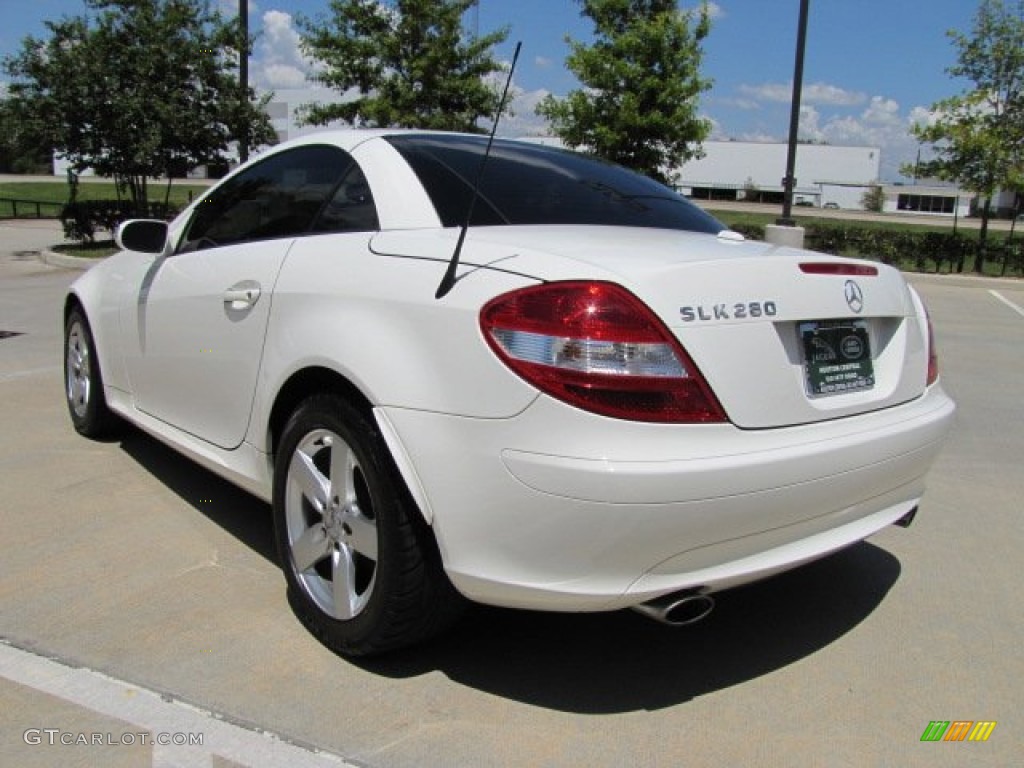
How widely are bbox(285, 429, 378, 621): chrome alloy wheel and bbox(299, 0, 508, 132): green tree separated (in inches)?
642

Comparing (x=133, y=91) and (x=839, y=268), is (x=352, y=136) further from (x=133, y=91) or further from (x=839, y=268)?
(x=133, y=91)

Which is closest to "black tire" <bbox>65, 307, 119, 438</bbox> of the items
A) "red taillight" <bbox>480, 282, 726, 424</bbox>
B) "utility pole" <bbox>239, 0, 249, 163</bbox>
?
"red taillight" <bbox>480, 282, 726, 424</bbox>

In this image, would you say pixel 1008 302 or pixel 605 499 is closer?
pixel 605 499

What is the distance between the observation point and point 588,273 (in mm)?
2352

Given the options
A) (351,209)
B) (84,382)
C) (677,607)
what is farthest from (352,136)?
(84,382)

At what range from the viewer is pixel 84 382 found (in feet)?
16.3

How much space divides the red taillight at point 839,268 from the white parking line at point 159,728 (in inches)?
73.8

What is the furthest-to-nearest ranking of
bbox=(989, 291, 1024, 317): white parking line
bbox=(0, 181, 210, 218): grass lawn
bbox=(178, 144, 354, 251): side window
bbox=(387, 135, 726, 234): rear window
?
bbox=(0, 181, 210, 218): grass lawn, bbox=(989, 291, 1024, 317): white parking line, bbox=(178, 144, 354, 251): side window, bbox=(387, 135, 726, 234): rear window

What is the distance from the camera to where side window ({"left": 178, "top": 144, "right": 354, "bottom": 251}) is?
3328 mm

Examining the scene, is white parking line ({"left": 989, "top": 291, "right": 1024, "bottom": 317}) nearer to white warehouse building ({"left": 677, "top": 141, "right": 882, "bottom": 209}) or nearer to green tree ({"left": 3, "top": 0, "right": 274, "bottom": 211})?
green tree ({"left": 3, "top": 0, "right": 274, "bottom": 211})

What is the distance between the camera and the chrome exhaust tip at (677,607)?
2393mm

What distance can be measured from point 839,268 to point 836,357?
0.29 meters

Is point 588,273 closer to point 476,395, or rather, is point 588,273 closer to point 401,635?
point 476,395

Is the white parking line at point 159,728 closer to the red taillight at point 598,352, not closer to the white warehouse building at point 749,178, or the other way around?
the red taillight at point 598,352
